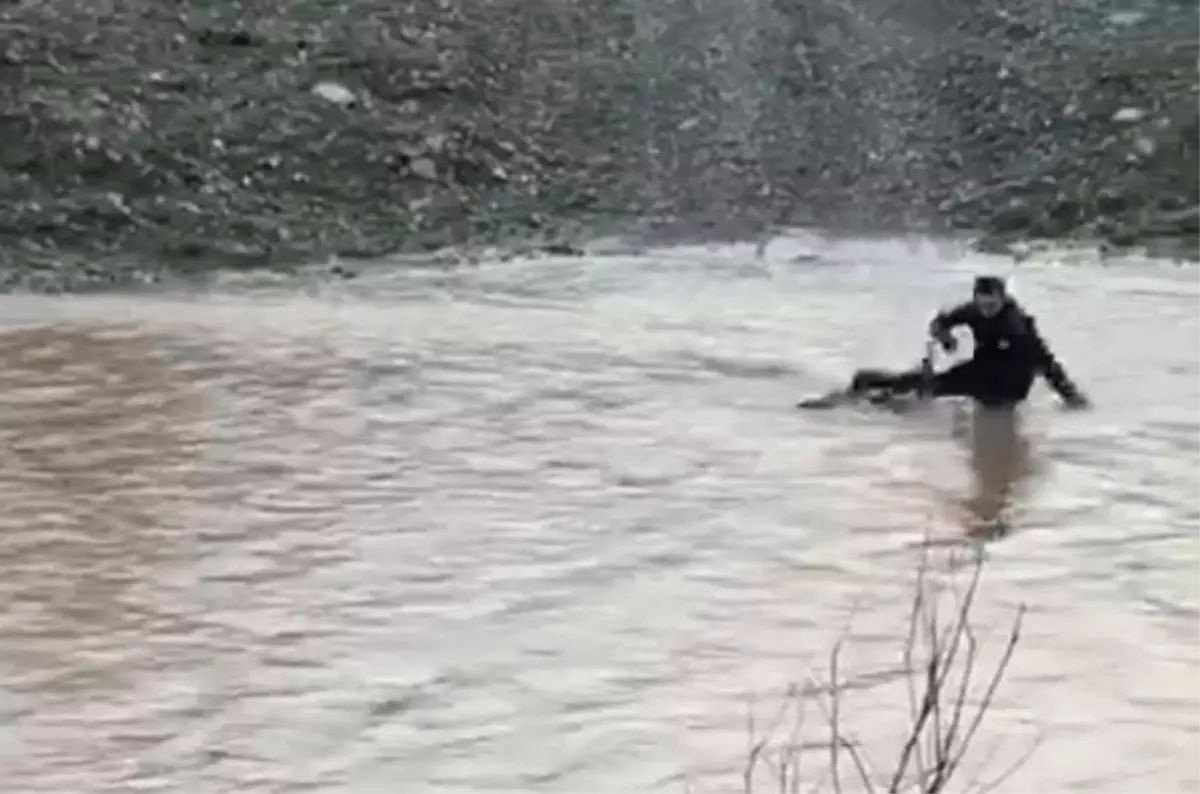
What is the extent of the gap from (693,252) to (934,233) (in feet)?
7.10

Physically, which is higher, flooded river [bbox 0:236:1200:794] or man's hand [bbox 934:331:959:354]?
man's hand [bbox 934:331:959:354]

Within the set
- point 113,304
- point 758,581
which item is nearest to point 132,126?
point 113,304

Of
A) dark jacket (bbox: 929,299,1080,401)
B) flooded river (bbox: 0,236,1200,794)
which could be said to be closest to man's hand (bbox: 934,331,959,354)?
dark jacket (bbox: 929,299,1080,401)

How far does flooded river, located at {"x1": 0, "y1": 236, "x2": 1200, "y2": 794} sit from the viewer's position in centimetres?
669

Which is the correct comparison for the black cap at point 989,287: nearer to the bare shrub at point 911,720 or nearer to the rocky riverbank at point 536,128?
the bare shrub at point 911,720

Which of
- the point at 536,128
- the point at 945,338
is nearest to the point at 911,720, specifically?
the point at 945,338

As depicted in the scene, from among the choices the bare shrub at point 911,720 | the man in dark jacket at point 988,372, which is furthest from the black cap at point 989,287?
the bare shrub at point 911,720

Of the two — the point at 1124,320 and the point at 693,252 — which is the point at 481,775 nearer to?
the point at 1124,320

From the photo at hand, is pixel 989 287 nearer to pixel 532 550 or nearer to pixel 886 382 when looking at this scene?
pixel 886 382

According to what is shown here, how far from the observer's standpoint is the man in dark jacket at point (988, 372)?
1115cm

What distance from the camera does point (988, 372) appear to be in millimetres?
11258

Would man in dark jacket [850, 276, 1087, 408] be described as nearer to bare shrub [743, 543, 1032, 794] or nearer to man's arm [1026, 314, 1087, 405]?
man's arm [1026, 314, 1087, 405]

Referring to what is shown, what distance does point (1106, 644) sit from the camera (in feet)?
24.9

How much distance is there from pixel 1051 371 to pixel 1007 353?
25 centimetres
